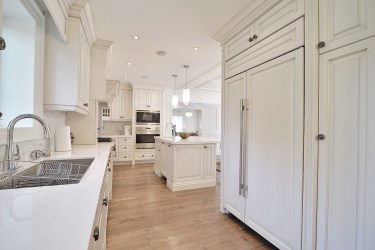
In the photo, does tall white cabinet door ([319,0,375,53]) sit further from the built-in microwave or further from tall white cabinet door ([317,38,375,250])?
the built-in microwave

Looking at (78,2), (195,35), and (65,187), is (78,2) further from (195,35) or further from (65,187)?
(65,187)

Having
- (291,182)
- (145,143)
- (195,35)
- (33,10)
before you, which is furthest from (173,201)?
(145,143)

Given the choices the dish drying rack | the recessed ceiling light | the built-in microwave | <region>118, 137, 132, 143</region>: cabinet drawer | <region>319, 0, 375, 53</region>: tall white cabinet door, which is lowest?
<region>118, 137, 132, 143</region>: cabinet drawer

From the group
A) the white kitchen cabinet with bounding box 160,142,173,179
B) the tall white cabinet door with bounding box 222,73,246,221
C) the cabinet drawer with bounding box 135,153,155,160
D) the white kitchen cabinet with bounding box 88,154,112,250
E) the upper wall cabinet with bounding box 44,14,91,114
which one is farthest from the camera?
the cabinet drawer with bounding box 135,153,155,160

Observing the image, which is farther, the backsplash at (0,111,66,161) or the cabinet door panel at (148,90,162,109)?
the cabinet door panel at (148,90,162,109)

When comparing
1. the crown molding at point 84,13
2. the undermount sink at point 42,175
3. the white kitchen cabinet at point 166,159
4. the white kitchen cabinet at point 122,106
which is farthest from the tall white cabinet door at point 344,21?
the white kitchen cabinet at point 122,106

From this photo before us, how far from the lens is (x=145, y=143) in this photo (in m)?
5.57

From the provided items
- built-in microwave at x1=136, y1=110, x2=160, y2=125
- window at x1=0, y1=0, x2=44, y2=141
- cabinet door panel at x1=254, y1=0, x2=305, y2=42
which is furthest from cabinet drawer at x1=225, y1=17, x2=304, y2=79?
built-in microwave at x1=136, y1=110, x2=160, y2=125

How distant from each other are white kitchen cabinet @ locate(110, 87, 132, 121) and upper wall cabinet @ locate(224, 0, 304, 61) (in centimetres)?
424

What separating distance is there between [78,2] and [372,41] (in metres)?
2.43

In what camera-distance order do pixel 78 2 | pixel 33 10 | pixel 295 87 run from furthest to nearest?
pixel 78 2
pixel 33 10
pixel 295 87

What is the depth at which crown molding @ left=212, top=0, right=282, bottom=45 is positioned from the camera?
5.65 feet

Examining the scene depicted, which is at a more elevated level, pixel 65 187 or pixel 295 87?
pixel 295 87

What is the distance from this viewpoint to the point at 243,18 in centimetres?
198
